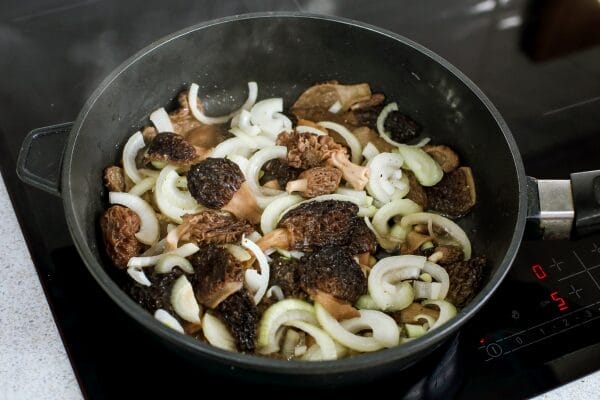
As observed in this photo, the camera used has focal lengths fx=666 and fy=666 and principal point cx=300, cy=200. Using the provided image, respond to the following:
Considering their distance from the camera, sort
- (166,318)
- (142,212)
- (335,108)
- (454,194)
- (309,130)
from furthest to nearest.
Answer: (335,108) → (309,130) → (454,194) → (142,212) → (166,318)

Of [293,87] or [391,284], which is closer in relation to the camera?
[391,284]

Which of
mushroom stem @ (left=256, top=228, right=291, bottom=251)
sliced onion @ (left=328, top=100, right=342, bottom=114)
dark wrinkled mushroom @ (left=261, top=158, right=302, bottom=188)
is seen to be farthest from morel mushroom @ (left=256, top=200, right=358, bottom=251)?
sliced onion @ (left=328, top=100, right=342, bottom=114)

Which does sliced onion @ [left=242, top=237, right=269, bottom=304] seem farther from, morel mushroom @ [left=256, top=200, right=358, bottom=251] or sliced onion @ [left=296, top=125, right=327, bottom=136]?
sliced onion @ [left=296, top=125, right=327, bottom=136]

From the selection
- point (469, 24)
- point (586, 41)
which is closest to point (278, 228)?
point (469, 24)

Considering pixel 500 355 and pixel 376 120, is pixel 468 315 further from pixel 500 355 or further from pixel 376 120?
pixel 376 120

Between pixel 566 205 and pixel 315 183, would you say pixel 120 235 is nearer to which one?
pixel 315 183

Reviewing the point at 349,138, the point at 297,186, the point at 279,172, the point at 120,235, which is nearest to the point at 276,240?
the point at 297,186

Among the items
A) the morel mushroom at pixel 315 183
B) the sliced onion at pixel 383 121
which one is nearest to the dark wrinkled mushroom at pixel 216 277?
the morel mushroom at pixel 315 183

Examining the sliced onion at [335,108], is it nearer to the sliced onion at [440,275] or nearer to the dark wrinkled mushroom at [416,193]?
the dark wrinkled mushroom at [416,193]
